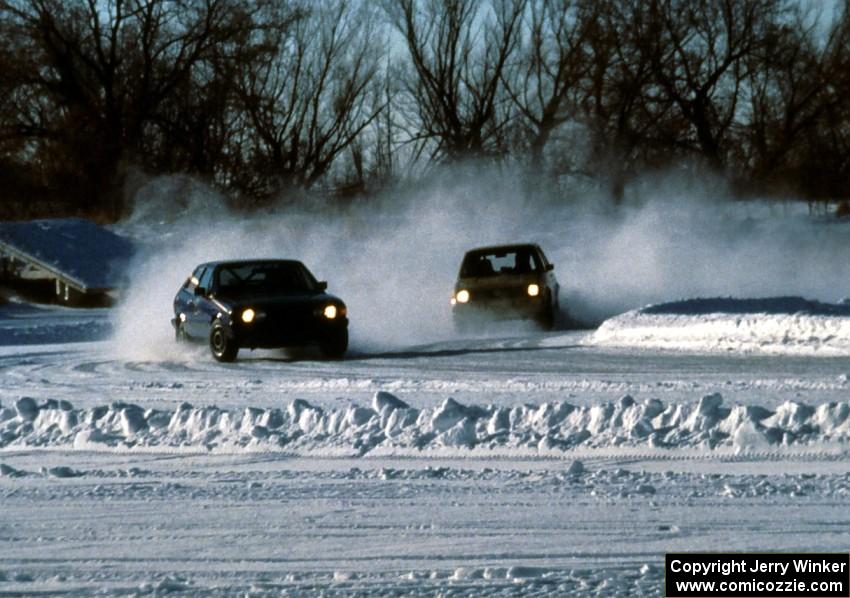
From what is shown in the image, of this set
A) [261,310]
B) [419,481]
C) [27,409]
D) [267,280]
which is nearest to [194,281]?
[267,280]

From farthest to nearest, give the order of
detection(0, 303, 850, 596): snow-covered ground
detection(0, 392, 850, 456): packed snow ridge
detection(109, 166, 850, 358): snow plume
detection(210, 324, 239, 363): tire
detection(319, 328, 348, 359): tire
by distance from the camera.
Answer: detection(109, 166, 850, 358): snow plume → detection(319, 328, 348, 359): tire → detection(210, 324, 239, 363): tire → detection(0, 392, 850, 456): packed snow ridge → detection(0, 303, 850, 596): snow-covered ground

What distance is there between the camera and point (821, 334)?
21.1 m

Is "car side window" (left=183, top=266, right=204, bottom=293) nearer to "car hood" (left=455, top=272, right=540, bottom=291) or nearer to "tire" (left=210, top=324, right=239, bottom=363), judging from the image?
"tire" (left=210, top=324, right=239, bottom=363)

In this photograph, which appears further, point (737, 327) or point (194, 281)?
point (194, 281)

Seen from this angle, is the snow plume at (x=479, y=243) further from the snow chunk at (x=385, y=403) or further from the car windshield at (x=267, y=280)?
the snow chunk at (x=385, y=403)

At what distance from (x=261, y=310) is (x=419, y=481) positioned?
11.0 meters

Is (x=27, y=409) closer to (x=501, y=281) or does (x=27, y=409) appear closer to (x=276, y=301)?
(x=276, y=301)

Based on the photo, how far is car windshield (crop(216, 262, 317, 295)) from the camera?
22.0m

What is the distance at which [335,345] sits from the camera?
21969 mm

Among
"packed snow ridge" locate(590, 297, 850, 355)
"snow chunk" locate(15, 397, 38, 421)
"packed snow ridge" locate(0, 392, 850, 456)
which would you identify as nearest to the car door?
"packed snow ridge" locate(590, 297, 850, 355)

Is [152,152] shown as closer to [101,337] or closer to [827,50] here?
[827,50]

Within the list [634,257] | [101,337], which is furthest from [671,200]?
[101,337]

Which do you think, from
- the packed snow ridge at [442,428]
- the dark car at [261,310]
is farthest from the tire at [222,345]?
the packed snow ridge at [442,428]
